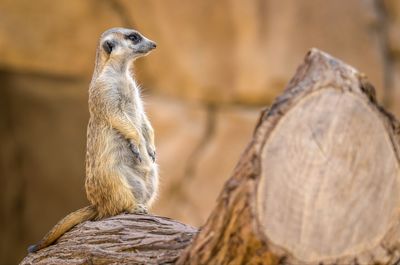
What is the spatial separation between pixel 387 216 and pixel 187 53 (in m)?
4.78

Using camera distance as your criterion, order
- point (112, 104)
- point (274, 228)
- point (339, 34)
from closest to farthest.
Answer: point (274, 228) → point (112, 104) → point (339, 34)

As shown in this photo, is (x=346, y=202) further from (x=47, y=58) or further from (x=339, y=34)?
(x=47, y=58)

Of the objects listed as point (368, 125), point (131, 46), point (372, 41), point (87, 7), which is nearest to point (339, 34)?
point (372, 41)

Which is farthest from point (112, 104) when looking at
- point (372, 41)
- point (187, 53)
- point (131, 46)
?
point (372, 41)

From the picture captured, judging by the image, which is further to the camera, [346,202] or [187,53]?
[187,53]

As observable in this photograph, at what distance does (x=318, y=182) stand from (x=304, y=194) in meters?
0.05

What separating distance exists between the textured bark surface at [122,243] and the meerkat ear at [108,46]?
1.13 metres

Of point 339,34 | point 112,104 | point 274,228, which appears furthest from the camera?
point 339,34

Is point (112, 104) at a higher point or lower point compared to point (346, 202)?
→ higher

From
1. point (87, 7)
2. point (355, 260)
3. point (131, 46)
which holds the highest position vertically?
point (87, 7)

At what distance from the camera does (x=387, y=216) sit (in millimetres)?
2184

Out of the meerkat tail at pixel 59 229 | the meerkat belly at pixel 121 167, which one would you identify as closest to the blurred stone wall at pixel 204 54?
the meerkat belly at pixel 121 167

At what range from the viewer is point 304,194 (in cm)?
214

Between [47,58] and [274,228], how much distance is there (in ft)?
17.5
